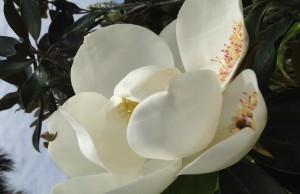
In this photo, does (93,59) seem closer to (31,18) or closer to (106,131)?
(106,131)

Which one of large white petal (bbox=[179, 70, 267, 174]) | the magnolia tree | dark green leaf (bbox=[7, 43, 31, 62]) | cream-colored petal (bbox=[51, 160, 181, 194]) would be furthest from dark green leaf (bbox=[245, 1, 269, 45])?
dark green leaf (bbox=[7, 43, 31, 62])

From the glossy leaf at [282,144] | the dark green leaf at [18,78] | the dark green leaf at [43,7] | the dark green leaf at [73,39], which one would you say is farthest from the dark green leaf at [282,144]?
the dark green leaf at [43,7]

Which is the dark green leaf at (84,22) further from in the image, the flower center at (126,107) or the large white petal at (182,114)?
the large white petal at (182,114)

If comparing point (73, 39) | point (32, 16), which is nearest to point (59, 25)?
point (32, 16)

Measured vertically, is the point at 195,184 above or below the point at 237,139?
below

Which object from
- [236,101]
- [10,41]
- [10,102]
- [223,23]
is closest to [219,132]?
[236,101]

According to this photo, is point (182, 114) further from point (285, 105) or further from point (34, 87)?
point (34, 87)

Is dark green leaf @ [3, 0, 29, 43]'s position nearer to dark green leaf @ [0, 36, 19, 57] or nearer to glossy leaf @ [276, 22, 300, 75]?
dark green leaf @ [0, 36, 19, 57]

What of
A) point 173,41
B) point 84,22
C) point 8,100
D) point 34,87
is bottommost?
point 8,100
